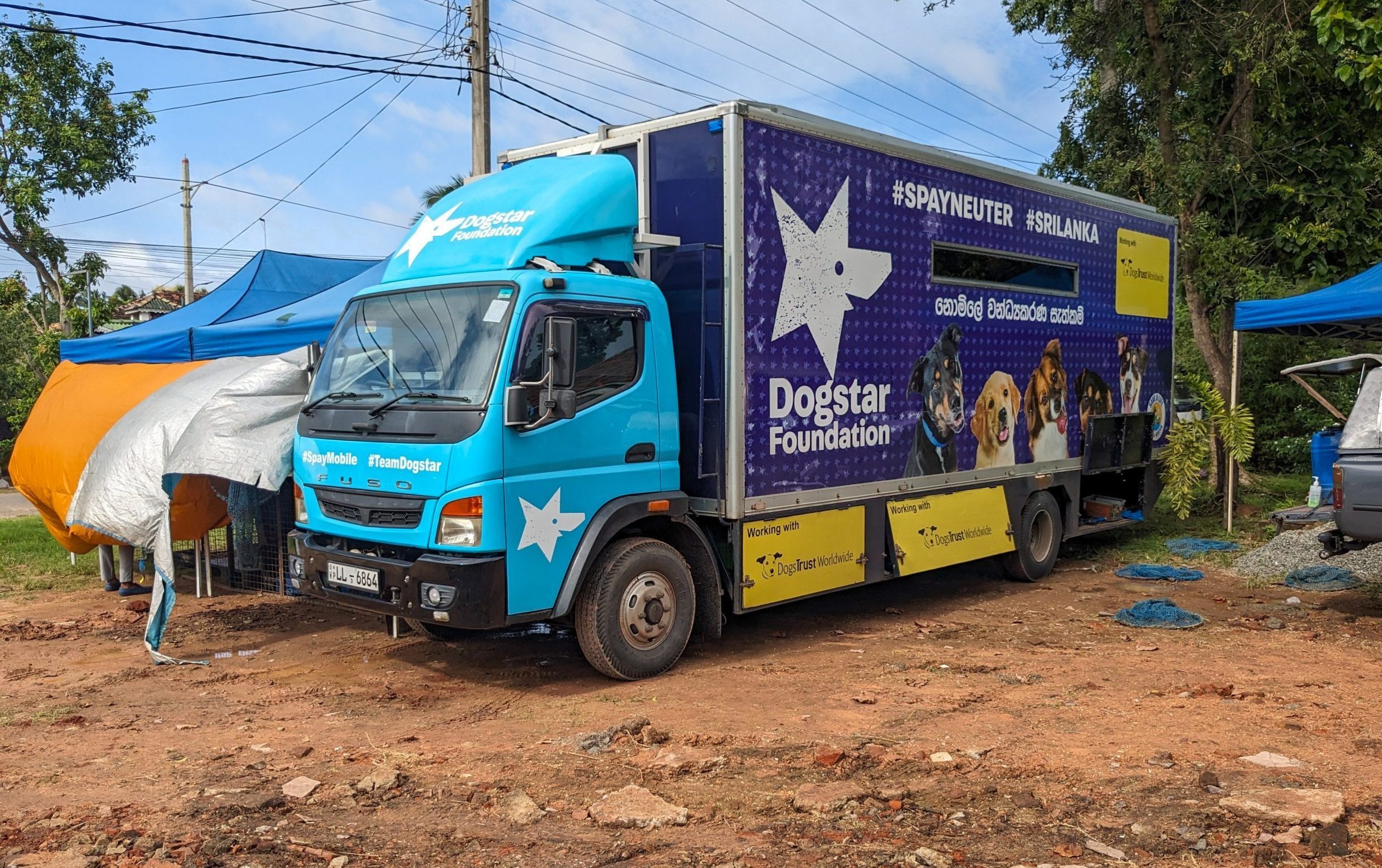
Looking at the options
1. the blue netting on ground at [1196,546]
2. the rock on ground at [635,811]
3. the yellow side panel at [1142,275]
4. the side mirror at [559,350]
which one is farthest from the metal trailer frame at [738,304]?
the blue netting on ground at [1196,546]

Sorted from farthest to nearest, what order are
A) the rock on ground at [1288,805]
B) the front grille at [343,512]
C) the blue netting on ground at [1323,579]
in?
1. the blue netting on ground at [1323,579]
2. the front grille at [343,512]
3. the rock on ground at [1288,805]

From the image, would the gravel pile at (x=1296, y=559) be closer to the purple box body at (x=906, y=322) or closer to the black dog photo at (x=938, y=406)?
the purple box body at (x=906, y=322)

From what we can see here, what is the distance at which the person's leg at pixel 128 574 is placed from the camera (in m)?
9.05

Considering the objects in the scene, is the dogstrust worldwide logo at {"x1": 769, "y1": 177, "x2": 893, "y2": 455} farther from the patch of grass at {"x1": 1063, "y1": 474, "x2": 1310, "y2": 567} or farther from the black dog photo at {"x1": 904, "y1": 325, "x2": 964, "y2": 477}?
the patch of grass at {"x1": 1063, "y1": 474, "x2": 1310, "y2": 567}

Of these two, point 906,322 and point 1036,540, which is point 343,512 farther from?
point 1036,540

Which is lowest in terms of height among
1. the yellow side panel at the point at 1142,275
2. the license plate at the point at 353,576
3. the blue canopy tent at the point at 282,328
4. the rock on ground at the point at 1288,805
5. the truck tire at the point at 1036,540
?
the rock on ground at the point at 1288,805

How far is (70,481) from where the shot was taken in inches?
349

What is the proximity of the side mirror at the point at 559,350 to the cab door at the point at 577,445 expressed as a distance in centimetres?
8

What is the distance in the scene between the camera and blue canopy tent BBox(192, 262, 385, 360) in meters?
9.15

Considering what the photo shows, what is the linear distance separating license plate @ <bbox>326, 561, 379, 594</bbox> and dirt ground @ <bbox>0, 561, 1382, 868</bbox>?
2.28ft

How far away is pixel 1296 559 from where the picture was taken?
1017 cm

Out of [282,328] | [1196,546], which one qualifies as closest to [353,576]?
[282,328]

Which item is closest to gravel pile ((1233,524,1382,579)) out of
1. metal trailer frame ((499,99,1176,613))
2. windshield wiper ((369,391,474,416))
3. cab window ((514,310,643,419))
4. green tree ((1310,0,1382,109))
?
metal trailer frame ((499,99,1176,613))

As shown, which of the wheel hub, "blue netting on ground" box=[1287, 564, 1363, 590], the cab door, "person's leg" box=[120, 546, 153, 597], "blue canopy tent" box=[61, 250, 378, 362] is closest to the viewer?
the cab door
